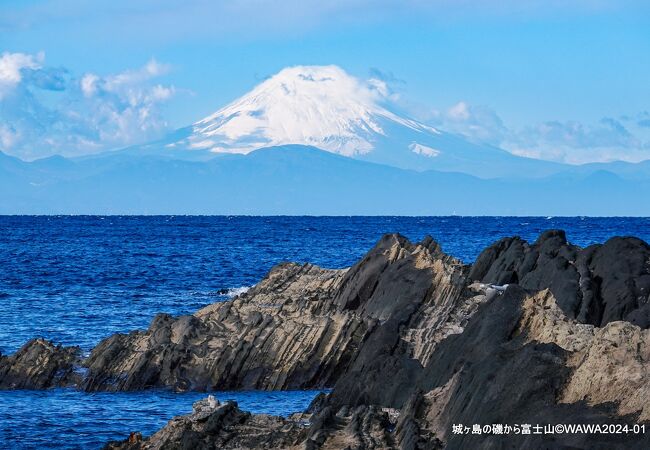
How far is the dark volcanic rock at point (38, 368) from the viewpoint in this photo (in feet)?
116

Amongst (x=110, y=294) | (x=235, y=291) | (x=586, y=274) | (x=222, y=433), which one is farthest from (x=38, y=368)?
(x=235, y=291)

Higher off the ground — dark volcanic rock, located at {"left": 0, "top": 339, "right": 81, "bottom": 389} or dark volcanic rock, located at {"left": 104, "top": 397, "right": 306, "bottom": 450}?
dark volcanic rock, located at {"left": 104, "top": 397, "right": 306, "bottom": 450}

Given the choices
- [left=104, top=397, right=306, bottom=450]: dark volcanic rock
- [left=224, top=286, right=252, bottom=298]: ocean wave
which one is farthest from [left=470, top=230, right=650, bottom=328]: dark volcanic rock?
[left=224, top=286, right=252, bottom=298]: ocean wave

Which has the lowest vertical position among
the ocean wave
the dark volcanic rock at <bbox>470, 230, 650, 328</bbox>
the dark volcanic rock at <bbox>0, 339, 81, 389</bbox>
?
the dark volcanic rock at <bbox>0, 339, 81, 389</bbox>

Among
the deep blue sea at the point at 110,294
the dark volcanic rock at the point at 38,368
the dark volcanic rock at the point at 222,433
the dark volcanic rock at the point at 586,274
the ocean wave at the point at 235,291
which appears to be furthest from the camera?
the ocean wave at the point at 235,291

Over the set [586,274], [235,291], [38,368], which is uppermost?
[586,274]

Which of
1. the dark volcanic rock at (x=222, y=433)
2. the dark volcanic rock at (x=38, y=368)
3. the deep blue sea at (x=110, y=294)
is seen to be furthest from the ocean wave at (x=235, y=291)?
the dark volcanic rock at (x=222, y=433)

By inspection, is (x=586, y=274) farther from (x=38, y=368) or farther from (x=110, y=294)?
(x=110, y=294)

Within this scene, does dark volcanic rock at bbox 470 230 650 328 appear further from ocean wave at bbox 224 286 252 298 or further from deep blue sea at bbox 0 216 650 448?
ocean wave at bbox 224 286 252 298

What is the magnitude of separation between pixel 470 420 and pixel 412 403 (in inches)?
94.4

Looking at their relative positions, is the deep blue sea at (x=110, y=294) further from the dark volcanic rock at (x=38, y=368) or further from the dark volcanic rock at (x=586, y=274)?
the dark volcanic rock at (x=586, y=274)

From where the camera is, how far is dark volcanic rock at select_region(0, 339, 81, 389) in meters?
35.3

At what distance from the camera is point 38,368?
1409 inches

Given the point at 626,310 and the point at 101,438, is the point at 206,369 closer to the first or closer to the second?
the point at 101,438
